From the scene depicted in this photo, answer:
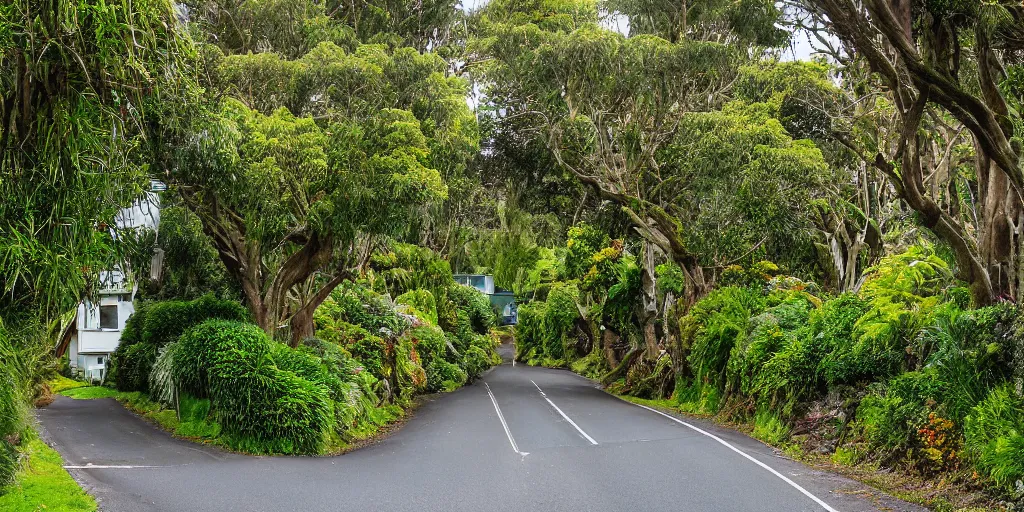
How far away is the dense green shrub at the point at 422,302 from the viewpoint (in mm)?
29953

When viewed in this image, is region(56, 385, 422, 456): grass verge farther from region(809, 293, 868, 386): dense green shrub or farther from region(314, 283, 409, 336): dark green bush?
region(809, 293, 868, 386): dense green shrub

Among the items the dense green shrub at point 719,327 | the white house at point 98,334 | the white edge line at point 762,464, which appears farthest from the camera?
the white house at point 98,334

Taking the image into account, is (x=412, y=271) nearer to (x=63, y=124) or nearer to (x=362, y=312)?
(x=362, y=312)

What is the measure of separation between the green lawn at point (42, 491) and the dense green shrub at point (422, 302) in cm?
1939

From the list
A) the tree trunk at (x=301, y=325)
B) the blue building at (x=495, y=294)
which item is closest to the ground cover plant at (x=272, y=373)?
the tree trunk at (x=301, y=325)

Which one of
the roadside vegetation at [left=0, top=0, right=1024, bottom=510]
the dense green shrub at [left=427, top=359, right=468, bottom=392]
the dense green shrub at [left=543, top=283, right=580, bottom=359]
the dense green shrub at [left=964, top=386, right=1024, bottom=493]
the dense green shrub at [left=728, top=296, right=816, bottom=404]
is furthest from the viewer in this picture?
the dense green shrub at [left=543, top=283, right=580, bottom=359]

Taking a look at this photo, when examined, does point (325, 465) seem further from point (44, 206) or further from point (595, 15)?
point (595, 15)

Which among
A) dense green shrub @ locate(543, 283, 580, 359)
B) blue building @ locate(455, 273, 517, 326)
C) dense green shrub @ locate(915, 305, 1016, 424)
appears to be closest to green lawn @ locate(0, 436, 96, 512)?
dense green shrub @ locate(915, 305, 1016, 424)

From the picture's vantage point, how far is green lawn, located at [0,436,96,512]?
8211mm

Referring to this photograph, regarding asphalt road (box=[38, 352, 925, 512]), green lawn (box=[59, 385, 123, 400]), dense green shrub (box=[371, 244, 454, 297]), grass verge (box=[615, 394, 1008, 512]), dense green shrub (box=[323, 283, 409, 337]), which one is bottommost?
asphalt road (box=[38, 352, 925, 512])

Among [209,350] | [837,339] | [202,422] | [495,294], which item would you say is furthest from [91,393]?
[495,294]

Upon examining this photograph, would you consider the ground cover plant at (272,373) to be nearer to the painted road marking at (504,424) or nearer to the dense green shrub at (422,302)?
the dense green shrub at (422,302)

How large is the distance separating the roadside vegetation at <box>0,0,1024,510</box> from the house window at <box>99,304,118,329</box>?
2442mm

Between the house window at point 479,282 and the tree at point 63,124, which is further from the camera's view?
the house window at point 479,282
